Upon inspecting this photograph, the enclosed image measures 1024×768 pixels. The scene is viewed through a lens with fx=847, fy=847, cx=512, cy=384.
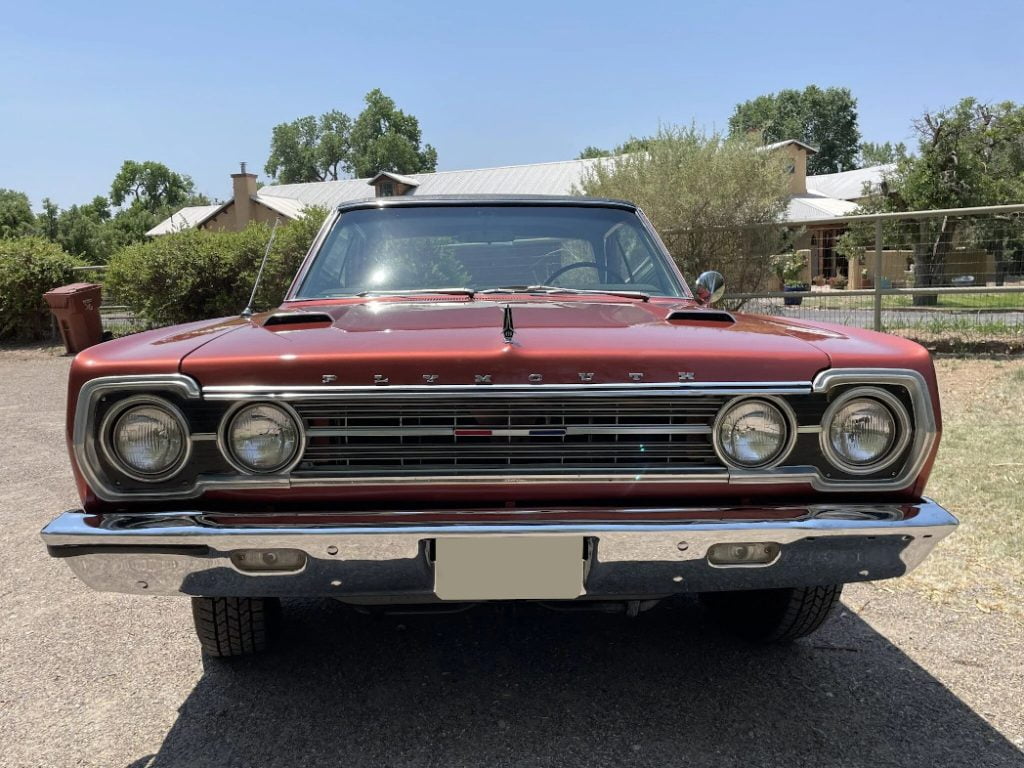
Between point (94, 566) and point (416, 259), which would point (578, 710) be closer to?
point (94, 566)

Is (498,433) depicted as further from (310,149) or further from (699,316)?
(310,149)

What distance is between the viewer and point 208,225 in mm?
46781

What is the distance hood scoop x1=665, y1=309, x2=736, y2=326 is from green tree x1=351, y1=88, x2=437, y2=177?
82.3 m


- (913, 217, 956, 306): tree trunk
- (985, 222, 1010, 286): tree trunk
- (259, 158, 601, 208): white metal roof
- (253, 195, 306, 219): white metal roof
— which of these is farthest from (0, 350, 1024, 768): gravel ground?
(253, 195, 306, 219): white metal roof

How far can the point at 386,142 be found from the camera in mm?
82688

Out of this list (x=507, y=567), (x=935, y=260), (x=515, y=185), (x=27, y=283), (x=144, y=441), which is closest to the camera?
(x=507, y=567)

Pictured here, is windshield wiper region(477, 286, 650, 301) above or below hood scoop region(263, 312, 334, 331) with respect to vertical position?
above

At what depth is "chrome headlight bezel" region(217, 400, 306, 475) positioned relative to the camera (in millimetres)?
2191

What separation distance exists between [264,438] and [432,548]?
527mm

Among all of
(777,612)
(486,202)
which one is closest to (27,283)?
(486,202)

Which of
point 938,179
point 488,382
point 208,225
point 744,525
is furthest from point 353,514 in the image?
point 208,225

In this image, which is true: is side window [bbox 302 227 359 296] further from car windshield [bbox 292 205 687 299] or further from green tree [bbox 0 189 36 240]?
green tree [bbox 0 189 36 240]

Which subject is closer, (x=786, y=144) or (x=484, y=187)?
(x=786, y=144)

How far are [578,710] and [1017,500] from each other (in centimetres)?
325
